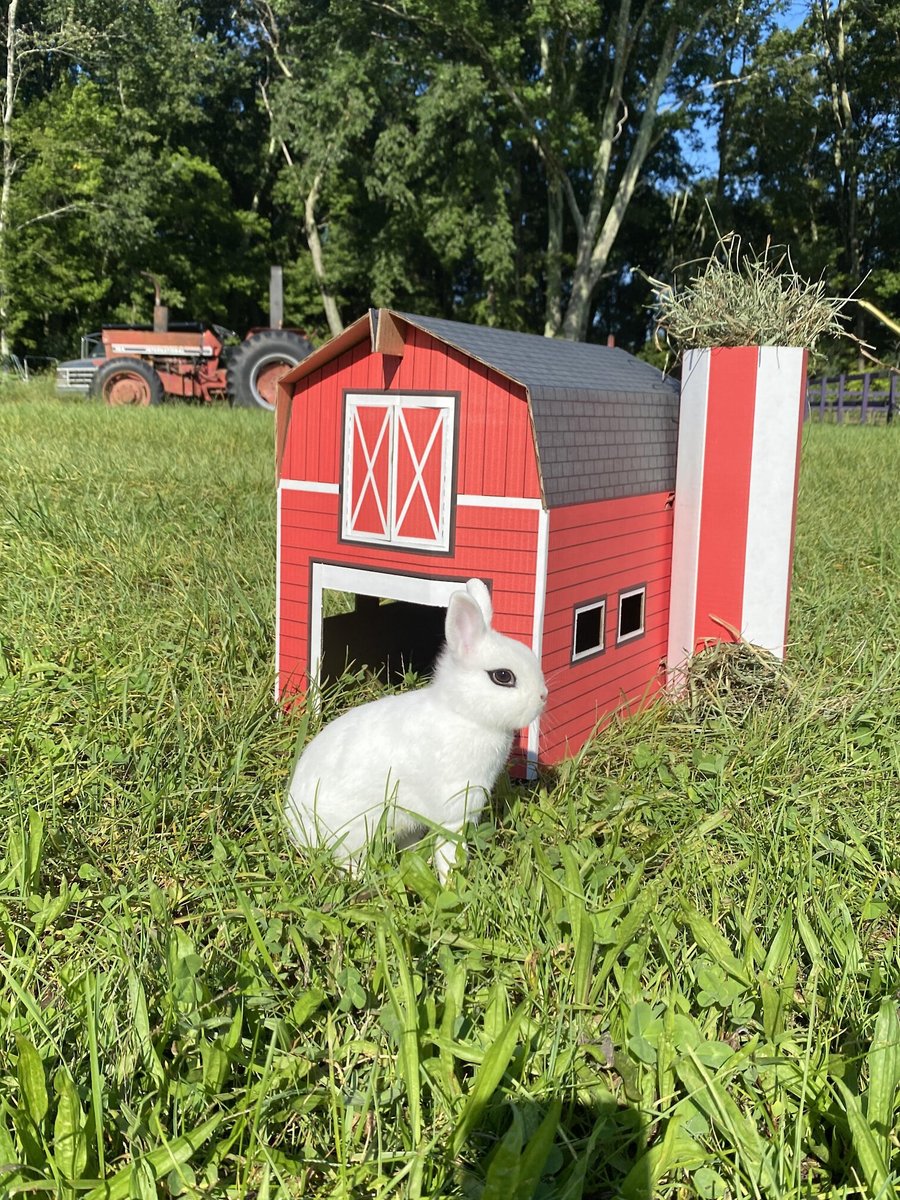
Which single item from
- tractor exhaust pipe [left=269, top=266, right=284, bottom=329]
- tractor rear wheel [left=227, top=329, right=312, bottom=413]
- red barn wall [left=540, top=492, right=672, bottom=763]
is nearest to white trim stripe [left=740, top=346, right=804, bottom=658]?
red barn wall [left=540, top=492, right=672, bottom=763]

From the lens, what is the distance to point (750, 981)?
2.39m

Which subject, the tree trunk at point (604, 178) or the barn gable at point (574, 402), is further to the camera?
the tree trunk at point (604, 178)

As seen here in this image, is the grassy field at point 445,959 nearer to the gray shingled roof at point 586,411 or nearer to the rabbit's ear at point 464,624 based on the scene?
the rabbit's ear at point 464,624

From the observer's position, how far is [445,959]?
7.83 feet

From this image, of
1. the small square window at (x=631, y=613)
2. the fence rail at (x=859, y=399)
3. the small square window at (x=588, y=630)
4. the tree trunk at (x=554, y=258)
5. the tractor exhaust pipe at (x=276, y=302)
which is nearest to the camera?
the small square window at (x=588, y=630)

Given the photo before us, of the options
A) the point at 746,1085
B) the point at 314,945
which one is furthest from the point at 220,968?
the point at 746,1085

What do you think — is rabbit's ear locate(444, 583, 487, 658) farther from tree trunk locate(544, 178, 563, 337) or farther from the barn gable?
tree trunk locate(544, 178, 563, 337)

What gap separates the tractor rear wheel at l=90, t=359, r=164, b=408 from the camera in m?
14.7

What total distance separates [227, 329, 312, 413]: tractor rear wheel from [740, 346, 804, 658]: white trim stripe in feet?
36.2

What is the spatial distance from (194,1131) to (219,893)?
95 centimetres

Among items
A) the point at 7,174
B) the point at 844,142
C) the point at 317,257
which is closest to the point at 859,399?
the point at 844,142

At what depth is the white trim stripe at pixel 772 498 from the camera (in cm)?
414

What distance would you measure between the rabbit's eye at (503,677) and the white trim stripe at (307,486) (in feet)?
Answer: 5.26

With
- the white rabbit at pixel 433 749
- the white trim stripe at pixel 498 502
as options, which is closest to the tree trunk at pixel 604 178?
the white trim stripe at pixel 498 502
